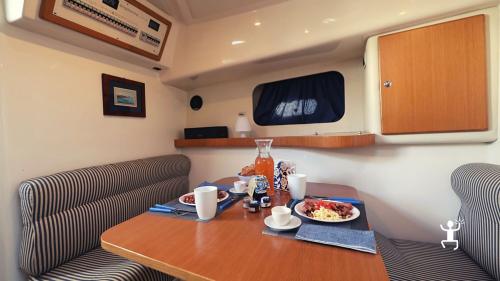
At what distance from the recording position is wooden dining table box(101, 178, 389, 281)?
Result: 1.82 ft

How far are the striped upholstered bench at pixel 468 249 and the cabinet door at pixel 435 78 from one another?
1.02 feet

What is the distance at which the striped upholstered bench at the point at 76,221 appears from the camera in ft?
3.71

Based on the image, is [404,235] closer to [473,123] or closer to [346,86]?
[473,123]

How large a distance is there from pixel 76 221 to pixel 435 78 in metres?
2.32

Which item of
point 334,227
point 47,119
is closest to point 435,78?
point 334,227

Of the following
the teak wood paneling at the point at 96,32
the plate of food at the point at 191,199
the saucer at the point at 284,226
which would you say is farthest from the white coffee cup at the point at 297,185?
the teak wood paneling at the point at 96,32

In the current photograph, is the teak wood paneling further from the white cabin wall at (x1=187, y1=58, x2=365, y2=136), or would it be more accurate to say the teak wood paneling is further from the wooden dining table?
the wooden dining table

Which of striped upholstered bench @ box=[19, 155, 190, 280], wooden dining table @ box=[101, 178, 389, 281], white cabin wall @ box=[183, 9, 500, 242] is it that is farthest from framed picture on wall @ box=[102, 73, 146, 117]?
wooden dining table @ box=[101, 178, 389, 281]

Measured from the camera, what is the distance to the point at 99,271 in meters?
1.13

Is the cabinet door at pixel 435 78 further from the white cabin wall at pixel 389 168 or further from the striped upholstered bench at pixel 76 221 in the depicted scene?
the striped upholstered bench at pixel 76 221

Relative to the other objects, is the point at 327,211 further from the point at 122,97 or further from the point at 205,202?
the point at 122,97

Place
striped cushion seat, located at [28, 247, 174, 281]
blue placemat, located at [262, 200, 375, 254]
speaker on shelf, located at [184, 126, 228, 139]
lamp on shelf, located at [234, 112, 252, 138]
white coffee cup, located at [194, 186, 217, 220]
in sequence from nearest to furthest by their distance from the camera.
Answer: blue placemat, located at [262, 200, 375, 254]
white coffee cup, located at [194, 186, 217, 220]
striped cushion seat, located at [28, 247, 174, 281]
lamp on shelf, located at [234, 112, 252, 138]
speaker on shelf, located at [184, 126, 228, 139]

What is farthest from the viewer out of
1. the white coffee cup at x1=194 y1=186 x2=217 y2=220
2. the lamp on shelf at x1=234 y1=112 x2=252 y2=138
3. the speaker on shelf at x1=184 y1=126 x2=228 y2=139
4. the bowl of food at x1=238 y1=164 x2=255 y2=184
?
the speaker on shelf at x1=184 y1=126 x2=228 y2=139

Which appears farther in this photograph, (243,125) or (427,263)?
(243,125)
